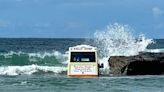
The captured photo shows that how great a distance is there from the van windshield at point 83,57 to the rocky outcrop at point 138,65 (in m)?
1.75

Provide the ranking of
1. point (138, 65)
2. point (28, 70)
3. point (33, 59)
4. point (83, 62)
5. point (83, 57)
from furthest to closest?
point (33, 59) → point (28, 70) → point (138, 65) → point (83, 57) → point (83, 62)

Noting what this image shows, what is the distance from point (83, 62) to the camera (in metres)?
35.0

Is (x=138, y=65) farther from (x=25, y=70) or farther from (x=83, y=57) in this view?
(x=25, y=70)

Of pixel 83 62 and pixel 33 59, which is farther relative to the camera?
pixel 33 59

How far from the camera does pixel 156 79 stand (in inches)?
1278

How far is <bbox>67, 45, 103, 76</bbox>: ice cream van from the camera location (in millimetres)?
34750

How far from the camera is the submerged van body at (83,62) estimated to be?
114ft

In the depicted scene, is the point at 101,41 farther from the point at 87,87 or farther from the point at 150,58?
the point at 87,87

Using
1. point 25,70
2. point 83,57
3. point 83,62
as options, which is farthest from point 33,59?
point 83,62

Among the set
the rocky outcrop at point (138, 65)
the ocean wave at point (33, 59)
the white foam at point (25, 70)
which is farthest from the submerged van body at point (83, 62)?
the ocean wave at point (33, 59)

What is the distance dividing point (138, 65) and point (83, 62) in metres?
3.23

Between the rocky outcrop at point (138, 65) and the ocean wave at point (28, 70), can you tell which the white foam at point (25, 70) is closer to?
the ocean wave at point (28, 70)

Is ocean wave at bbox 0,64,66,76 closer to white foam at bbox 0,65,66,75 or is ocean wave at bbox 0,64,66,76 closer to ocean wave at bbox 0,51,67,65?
white foam at bbox 0,65,66,75

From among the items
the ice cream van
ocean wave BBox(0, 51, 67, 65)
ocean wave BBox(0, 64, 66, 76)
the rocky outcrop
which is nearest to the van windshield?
the ice cream van
